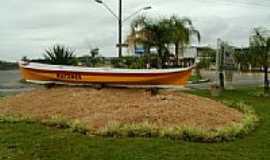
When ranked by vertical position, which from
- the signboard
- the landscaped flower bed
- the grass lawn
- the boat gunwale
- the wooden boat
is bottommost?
the grass lawn

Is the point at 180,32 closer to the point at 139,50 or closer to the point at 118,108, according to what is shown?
the point at 139,50

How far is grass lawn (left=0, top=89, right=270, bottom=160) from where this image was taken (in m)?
8.56

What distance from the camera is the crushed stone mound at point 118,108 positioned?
11.6 metres

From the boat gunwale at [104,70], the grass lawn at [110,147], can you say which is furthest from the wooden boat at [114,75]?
the grass lawn at [110,147]

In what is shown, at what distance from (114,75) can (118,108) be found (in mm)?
1657

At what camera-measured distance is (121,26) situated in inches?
1400

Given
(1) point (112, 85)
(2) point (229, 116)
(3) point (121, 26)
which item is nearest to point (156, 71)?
(1) point (112, 85)

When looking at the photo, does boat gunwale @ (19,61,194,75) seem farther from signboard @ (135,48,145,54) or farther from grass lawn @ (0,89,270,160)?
signboard @ (135,48,145,54)

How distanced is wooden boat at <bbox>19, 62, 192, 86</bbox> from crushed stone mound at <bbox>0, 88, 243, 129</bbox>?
0.26 m

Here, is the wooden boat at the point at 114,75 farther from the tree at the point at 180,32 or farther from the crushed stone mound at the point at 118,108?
the tree at the point at 180,32

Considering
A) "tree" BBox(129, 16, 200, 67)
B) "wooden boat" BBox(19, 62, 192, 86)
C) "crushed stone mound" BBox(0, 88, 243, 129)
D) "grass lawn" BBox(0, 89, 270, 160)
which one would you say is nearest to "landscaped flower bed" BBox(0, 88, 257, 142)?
"crushed stone mound" BBox(0, 88, 243, 129)

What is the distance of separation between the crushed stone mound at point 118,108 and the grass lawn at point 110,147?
1177 mm

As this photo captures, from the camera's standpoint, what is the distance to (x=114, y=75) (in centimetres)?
1403

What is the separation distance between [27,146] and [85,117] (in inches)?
115
